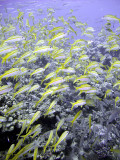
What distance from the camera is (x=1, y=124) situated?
3.30 m

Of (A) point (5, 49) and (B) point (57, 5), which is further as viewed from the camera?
(B) point (57, 5)

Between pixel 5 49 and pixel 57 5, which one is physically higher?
pixel 57 5

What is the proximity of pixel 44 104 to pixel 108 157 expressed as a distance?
2.92 metres

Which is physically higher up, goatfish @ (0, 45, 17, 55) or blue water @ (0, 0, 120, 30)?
blue water @ (0, 0, 120, 30)

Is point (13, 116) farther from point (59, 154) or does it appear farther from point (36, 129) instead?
point (59, 154)

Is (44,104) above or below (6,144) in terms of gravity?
above

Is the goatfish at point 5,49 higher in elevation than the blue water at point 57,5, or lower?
lower

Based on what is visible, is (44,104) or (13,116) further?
(44,104)

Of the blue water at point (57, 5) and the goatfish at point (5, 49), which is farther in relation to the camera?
the blue water at point (57, 5)

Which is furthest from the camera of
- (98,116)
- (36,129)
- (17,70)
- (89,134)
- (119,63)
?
(98,116)

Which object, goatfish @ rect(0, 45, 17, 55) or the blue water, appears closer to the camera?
goatfish @ rect(0, 45, 17, 55)

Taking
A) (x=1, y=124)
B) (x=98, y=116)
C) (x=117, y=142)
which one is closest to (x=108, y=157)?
(x=117, y=142)

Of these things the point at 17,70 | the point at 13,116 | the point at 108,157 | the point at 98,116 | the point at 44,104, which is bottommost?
the point at 108,157

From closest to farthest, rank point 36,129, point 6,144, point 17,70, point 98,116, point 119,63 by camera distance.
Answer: point 36,129 < point 17,70 < point 6,144 < point 119,63 < point 98,116
